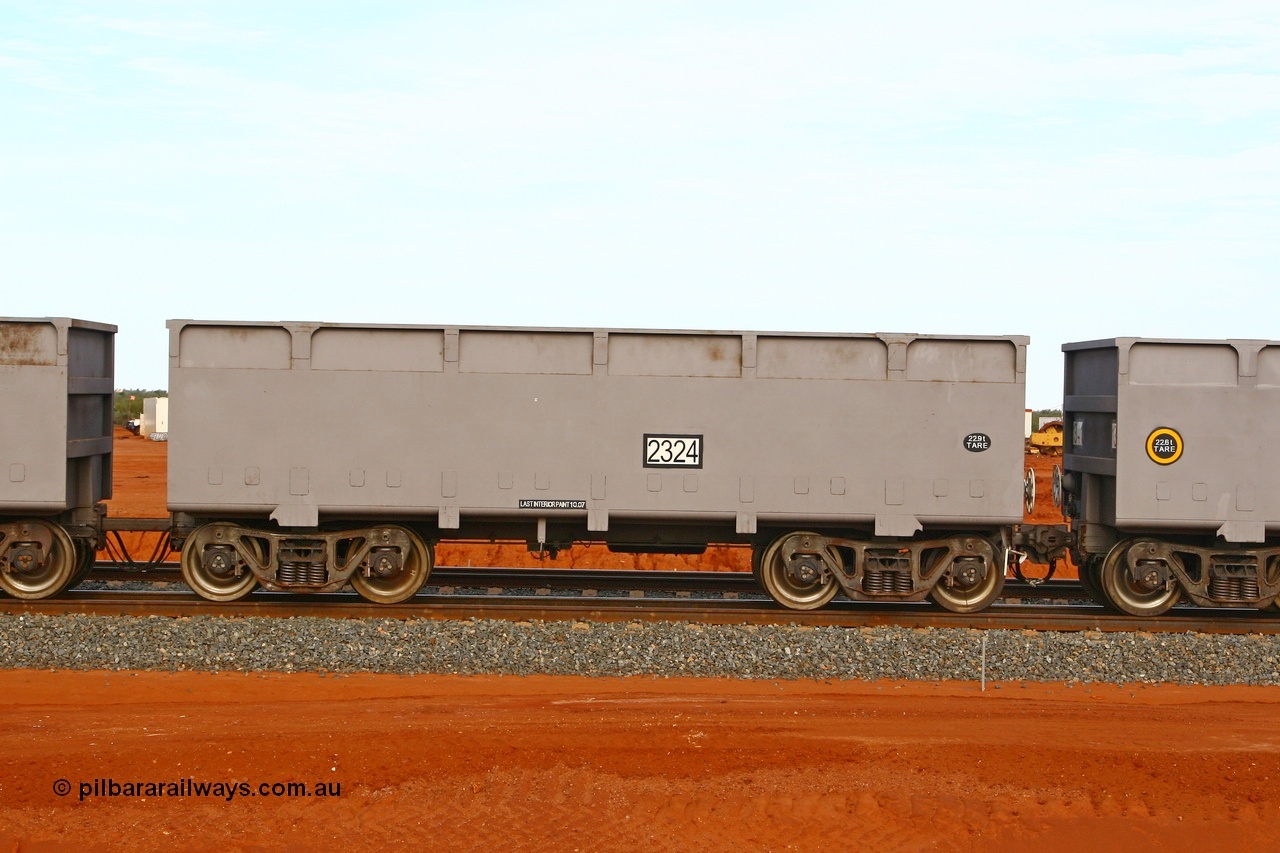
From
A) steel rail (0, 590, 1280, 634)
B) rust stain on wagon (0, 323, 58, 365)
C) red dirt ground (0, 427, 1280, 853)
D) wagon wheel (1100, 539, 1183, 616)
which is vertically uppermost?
rust stain on wagon (0, 323, 58, 365)

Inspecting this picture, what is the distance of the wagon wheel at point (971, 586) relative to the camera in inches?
484

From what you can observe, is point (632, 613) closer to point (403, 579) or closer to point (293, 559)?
point (403, 579)

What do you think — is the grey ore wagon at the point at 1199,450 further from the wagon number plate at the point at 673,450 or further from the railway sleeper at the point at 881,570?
the wagon number plate at the point at 673,450

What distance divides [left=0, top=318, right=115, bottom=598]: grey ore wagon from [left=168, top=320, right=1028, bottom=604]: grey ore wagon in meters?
1.44

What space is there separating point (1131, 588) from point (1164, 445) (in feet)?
5.76

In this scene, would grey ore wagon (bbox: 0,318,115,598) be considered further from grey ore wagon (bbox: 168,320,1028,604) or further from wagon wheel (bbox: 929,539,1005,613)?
wagon wheel (bbox: 929,539,1005,613)

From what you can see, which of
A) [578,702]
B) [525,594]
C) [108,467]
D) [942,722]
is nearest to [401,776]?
[578,702]

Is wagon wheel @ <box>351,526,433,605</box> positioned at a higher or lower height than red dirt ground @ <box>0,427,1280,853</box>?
higher

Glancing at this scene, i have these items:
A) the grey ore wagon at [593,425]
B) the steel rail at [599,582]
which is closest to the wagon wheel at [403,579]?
the grey ore wagon at [593,425]

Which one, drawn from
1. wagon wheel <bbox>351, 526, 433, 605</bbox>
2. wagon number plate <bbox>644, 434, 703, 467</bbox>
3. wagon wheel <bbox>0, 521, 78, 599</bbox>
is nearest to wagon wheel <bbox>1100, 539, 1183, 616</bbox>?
wagon number plate <bbox>644, 434, 703, 467</bbox>

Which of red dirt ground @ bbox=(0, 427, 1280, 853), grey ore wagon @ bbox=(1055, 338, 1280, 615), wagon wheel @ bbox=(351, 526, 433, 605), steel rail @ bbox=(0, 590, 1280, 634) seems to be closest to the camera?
red dirt ground @ bbox=(0, 427, 1280, 853)

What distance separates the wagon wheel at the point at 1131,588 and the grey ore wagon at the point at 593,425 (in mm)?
1587

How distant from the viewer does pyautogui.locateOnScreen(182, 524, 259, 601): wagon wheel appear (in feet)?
40.1

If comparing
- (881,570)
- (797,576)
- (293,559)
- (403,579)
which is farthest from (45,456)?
(881,570)
